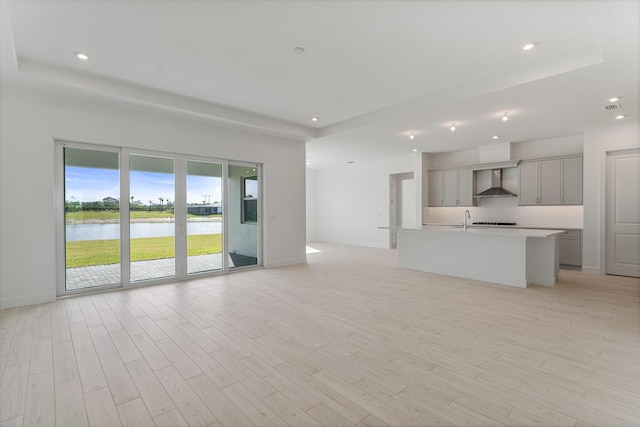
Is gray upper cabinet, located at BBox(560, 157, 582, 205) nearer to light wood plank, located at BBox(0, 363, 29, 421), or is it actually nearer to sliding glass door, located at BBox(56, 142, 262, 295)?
sliding glass door, located at BBox(56, 142, 262, 295)

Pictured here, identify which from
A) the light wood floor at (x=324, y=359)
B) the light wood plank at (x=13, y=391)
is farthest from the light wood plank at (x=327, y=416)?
the light wood plank at (x=13, y=391)

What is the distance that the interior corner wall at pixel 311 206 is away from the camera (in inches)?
477

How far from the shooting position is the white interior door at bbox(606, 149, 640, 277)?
18.7 feet

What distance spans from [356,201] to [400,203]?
1.57 m

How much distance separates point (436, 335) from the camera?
3051 mm

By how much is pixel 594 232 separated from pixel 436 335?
5.41 metres

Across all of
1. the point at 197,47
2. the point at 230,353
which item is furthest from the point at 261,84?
the point at 230,353

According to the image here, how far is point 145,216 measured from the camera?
5.14m

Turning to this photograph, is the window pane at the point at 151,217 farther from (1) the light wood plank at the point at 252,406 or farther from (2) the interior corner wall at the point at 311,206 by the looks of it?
(2) the interior corner wall at the point at 311,206

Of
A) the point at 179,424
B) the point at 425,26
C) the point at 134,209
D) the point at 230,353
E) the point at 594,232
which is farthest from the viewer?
the point at 594,232

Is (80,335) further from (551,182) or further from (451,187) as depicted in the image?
(551,182)

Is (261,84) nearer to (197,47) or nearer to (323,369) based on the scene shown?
(197,47)

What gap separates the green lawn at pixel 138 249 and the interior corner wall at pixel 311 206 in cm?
631

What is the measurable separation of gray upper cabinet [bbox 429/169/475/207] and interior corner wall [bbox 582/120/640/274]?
7.70 ft
